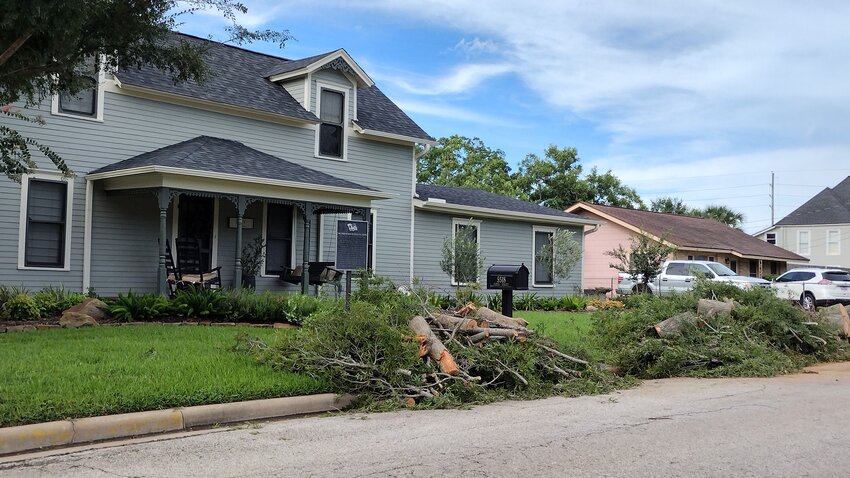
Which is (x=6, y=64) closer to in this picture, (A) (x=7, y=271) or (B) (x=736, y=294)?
(A) (x=7, y=271)

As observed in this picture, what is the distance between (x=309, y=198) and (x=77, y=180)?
4.83m

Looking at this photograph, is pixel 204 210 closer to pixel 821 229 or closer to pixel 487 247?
pixel 487 247

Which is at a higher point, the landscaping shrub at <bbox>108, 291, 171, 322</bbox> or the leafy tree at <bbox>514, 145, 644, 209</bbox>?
the leafy tree at <bbox>514, 145, 644, 209</bbox>

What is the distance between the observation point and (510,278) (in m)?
12.4

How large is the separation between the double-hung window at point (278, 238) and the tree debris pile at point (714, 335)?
9.42 meters

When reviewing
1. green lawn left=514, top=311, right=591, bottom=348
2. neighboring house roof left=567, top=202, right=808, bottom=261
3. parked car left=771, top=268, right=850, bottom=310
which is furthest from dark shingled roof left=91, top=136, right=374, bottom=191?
neighboring house roof left=567, top=202, right=808, bottom=261

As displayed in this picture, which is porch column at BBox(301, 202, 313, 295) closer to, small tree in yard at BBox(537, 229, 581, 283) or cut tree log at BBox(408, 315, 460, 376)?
cut tree log at BBox(408, 315, 460, 376)

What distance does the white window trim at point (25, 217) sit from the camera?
Result: 15.4m

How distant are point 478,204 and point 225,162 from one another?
932 centimetres

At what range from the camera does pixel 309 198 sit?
1775cm

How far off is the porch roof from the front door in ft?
4.34

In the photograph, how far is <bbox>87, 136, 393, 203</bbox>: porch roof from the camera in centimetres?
1527

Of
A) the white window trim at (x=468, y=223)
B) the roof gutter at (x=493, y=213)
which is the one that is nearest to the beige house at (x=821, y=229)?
the roof gutter at (x=493, y=213)

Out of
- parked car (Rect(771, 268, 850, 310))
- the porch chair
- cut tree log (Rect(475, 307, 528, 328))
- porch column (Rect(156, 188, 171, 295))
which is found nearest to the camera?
cut tree log (Rect(475, 307, 528, 328))
